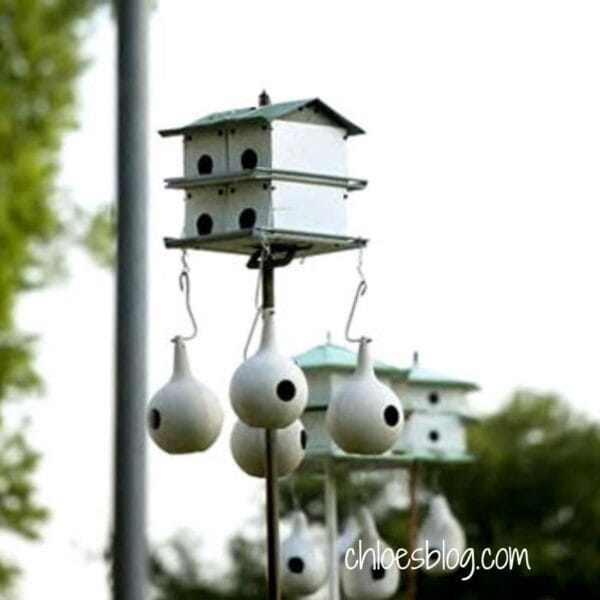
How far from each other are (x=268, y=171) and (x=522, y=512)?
1387cm

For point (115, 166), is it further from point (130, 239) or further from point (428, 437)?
point (428, 437)

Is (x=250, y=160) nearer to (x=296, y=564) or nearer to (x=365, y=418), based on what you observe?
(x=365, y=418)

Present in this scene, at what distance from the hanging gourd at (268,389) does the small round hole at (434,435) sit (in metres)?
3.07

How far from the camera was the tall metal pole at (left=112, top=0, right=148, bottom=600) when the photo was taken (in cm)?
307

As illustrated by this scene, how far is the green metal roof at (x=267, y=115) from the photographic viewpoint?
16.7 ft

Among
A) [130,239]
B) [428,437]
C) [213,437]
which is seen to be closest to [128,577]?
[130,239]

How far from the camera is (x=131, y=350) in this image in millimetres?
3109

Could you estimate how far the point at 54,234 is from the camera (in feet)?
41.9

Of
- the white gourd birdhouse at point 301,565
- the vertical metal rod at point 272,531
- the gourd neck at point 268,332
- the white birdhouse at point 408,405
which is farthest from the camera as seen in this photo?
the white birdhouse at point 408,405

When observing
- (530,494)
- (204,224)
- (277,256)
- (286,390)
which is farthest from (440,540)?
(530,494)

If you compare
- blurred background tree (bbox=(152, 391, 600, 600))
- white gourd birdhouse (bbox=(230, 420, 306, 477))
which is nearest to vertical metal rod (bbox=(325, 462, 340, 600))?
white gourd birdhouse (bbox=(230, 420, 306, 477))

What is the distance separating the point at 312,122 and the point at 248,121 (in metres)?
0.12

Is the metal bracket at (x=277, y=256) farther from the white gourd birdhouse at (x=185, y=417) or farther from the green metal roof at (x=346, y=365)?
the green metal roof at (x=346, y=365)

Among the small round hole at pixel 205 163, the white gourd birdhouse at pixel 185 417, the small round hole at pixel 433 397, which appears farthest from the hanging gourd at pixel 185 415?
the small round hole at pixel 433 397
